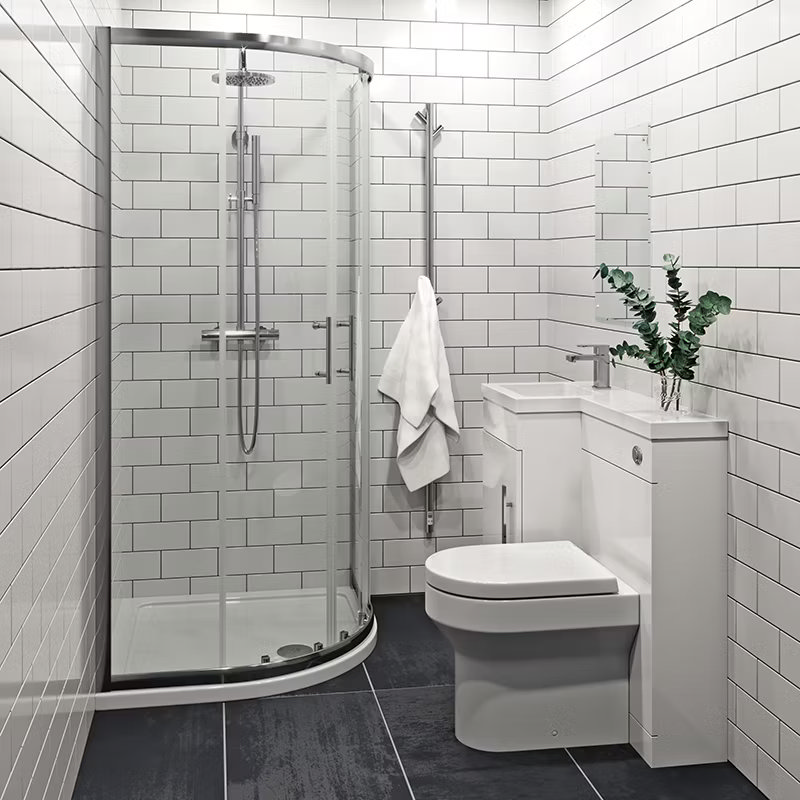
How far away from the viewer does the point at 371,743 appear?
2959mm

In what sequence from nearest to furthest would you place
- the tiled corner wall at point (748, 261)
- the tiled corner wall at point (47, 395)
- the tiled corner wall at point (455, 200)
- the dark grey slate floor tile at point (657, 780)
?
the tiled corner wall at point (47, 395), the tiled corner wall at point (748, 261), the dark grey slate floor tile at point (657, 780), the tiled corner wall at point (455, 200)

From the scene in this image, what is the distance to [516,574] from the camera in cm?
290

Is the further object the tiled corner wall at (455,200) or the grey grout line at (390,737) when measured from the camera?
the tiled corner wall at (455,200)

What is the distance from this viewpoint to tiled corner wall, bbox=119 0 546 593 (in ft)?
13.6

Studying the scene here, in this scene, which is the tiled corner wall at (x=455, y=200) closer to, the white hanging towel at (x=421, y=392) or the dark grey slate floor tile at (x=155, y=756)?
the white hanging towel at (x=421, y=392)

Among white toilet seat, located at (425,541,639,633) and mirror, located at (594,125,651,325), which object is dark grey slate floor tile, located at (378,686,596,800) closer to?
white toilet seat, located at (425,541,639,633)

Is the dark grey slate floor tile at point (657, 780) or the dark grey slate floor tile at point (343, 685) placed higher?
the dark grey slate floor tile at point (343, 685)

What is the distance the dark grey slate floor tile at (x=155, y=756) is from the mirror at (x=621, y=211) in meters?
1.93

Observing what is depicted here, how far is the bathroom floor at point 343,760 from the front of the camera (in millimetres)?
2674

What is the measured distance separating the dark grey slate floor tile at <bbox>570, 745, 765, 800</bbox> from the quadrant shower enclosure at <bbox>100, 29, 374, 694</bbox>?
3.35 ft

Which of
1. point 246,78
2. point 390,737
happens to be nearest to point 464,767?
point 390,737

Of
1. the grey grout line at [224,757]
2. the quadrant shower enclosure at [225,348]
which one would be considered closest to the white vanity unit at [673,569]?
the quadrant shower enclosure at [225,348]

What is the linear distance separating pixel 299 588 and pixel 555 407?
1050 mm

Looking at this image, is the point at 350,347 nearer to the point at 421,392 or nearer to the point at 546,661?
the point at 421,392
